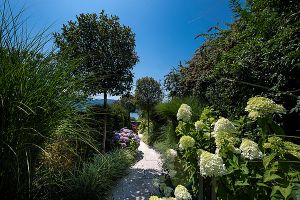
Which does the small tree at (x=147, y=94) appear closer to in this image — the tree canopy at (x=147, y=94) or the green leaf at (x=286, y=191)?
the tree canopy at (x=147, y=94)

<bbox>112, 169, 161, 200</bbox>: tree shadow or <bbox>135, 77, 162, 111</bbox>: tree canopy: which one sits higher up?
<bbox>135, 77, 162, 111</bbox>: tree canopy

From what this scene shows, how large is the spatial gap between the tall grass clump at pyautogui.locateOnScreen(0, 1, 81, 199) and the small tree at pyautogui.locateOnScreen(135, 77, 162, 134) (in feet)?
40.5

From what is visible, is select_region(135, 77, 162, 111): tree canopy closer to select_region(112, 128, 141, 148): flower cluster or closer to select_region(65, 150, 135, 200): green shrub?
select_region(112, 128, 141, 148): flower cluster

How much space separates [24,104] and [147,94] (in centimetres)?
1338

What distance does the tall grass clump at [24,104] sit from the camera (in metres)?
1.68

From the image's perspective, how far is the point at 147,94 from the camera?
1493 cm

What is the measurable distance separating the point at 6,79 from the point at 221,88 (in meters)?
3.01

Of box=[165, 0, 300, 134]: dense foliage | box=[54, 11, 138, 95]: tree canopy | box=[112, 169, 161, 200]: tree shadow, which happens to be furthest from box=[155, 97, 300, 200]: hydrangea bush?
box=[54, 11, 138, 95]: tree canopy

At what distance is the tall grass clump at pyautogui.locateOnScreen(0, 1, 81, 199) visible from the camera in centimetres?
168

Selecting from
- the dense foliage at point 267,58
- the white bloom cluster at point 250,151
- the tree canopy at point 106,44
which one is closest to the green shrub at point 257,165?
the white bloom cluster at point 250,151

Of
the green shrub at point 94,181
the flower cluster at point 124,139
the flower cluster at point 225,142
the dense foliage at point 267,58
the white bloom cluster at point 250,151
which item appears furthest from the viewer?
the flower cluster at point 124,139

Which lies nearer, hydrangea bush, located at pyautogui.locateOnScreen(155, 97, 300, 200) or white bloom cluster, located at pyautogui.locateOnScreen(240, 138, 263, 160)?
hydrangea bush, located at pyautogui.locateOnScreen(155, 97, 300, 200)

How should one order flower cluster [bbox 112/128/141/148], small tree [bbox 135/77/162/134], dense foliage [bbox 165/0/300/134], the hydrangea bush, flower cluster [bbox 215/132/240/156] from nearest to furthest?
the hydrangea bush, flower cluster [bbox 215/132/240/156], dense foliage [bbox 165/0/300/134], flower cluster [bbox 112/128/141/148], small tree [bbox 135/77/162/134]

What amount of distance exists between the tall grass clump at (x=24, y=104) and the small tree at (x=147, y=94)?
40.5ft
